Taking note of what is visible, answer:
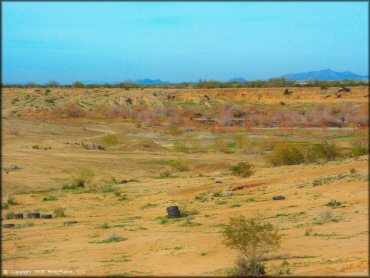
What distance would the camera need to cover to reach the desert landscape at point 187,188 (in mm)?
16422

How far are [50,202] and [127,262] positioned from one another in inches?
655

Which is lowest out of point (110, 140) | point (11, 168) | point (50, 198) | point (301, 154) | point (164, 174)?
point (164, 174)

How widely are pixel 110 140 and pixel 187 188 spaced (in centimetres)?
2932

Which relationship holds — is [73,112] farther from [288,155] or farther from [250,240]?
[250,240]

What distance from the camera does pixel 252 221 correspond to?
15398 millimetres

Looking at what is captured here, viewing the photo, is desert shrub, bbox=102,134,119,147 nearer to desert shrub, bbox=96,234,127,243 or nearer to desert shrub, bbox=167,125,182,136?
desert shrub, bbox=167,125,182,136

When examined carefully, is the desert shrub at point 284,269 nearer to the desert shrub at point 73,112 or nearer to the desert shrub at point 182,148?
the desert shrub at point 182,148

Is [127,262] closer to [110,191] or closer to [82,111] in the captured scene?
[110,191]

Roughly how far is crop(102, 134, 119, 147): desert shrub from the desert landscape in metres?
0.23

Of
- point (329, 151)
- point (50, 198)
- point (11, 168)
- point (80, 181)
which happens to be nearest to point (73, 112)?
point (11, 168)

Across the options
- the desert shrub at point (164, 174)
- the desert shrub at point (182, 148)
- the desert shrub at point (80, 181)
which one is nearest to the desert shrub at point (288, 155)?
the desert shrub at point (164, 174)

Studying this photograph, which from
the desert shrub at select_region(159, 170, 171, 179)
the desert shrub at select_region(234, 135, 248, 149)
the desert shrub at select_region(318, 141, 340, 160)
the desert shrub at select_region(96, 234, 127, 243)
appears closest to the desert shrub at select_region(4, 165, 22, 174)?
the desert shrub at select_region(159, 170, 171, 179)

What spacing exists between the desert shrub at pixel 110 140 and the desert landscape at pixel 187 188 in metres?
0.23

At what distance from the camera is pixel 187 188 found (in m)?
33.9
